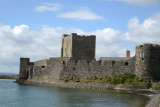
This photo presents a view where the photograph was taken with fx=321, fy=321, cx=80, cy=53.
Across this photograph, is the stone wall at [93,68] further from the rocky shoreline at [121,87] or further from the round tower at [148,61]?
the round tower at [148,61]

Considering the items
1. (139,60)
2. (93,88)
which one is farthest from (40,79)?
(139,60)

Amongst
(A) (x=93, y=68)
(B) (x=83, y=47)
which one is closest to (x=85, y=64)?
(A) (x=93, y=68)

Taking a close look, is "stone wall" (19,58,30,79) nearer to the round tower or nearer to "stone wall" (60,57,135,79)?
"stone wall" (60,57,135,79)

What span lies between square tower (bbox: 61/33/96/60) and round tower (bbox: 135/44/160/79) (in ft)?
53.5

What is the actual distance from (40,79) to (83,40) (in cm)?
927

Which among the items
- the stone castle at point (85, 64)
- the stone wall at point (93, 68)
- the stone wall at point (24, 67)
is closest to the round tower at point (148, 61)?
the stone castle at point (85, 64)

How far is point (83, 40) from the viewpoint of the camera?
165 ft

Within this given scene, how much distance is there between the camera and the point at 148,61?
34.6m

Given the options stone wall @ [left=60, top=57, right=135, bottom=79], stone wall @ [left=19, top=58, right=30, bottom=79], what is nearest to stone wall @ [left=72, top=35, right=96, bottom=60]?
stone wall @ [left=60, top=57, right=135, bottom=79]

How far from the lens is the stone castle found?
114 ft

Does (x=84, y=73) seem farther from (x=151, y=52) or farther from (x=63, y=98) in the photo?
(x=63, y=98)

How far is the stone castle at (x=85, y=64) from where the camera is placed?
34656 millimetres

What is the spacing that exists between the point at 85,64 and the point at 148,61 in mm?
8381

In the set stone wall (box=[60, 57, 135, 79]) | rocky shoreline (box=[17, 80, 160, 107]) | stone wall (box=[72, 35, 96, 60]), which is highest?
stone wall (box=[72, 35, 96, 60])
